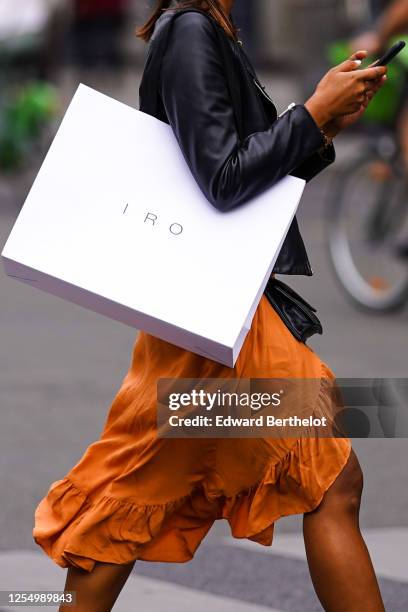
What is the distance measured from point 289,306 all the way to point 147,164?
45 cm

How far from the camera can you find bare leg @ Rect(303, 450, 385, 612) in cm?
324

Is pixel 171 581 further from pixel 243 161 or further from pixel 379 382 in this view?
pixel 243 161

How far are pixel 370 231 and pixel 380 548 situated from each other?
420 centimetres

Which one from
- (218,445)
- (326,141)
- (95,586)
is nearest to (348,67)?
(326,141)

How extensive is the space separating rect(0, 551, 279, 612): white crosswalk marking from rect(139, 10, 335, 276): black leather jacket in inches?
55.9

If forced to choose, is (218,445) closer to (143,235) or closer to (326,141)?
(143,235)

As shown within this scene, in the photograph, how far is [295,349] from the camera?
3.30 metres

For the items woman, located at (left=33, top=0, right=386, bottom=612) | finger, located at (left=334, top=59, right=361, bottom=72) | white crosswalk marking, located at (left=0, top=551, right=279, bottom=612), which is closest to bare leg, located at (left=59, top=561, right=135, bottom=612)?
woman, located at (left=33, top=0, right=386, bottom=612)

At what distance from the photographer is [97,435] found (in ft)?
20.4

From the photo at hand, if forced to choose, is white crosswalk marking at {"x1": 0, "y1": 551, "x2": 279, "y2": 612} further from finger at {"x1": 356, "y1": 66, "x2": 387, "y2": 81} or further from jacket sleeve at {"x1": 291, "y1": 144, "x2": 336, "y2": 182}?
A: finger at {"x1": 356, "y1": 66, "x2": 387, "y2": 81}

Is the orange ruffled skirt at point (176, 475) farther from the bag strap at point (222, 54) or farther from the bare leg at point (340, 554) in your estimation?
the bag strap at point (222, 54)

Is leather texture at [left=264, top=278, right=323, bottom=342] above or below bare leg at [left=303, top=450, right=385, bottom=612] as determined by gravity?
above

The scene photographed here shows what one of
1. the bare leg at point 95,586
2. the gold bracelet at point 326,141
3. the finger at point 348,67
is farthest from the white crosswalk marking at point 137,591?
the finger at point 348,67

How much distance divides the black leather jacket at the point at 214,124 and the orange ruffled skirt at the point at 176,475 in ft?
1.07
